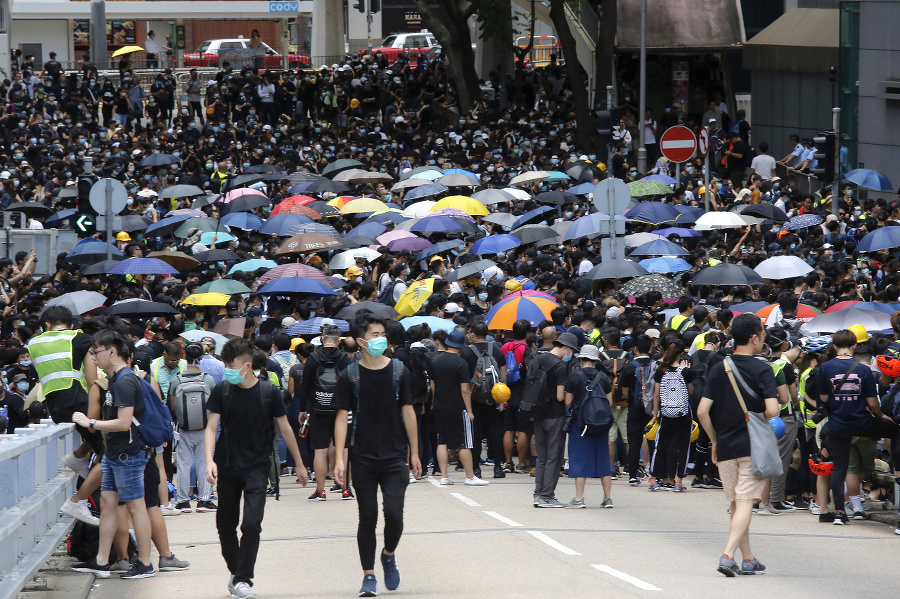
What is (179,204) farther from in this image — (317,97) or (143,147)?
(317,97)

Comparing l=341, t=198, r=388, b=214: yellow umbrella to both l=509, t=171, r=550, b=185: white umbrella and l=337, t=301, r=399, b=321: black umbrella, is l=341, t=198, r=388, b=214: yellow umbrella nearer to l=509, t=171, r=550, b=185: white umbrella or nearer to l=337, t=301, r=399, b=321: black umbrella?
l=509, t=171, r=550, b=185: white umbrella

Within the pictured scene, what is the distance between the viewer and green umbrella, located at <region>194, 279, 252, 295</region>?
18922 mm

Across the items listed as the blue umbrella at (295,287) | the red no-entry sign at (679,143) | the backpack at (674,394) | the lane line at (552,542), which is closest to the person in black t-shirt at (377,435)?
the lane line at (552,542)

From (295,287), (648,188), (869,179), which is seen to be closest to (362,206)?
(648,188)

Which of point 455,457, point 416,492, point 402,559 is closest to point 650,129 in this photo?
point 455,457

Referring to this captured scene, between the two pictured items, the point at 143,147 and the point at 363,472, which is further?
the point at 143,147

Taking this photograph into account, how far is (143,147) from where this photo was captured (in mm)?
34062

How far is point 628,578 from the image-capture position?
29.7 feet

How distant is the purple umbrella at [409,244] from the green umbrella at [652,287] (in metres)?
5.89

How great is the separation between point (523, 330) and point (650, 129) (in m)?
21.7

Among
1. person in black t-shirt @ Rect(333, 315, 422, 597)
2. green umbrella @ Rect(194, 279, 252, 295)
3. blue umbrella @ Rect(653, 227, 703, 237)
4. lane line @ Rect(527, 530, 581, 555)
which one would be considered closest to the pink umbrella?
green umbrella @ Rect(194, 279, 252, 295)

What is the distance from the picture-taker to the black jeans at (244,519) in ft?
28.3

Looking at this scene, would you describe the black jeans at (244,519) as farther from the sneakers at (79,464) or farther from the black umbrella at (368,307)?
the black umbrella at (368,307)

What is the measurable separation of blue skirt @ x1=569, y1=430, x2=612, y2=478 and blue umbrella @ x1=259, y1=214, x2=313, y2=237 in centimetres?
1228
